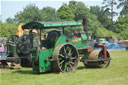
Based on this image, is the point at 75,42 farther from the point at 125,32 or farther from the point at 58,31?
the point at 125,32

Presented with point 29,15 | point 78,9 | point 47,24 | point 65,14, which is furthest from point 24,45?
point 78,9

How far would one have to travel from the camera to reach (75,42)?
10992 mm

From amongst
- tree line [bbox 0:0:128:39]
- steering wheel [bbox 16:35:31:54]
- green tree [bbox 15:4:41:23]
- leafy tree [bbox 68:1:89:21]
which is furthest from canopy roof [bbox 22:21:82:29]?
leafy tree [bbox 68:1:89:21]

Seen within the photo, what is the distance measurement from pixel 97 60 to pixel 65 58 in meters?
1.86

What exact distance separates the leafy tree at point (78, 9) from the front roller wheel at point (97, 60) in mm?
49237

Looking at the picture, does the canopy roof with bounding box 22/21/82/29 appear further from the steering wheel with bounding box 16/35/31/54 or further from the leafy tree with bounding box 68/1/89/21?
the leafy tree with bounding box 68/1/89/21

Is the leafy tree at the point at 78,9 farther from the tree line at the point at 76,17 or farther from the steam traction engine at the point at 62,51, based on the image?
the steam traction engine at the point at 62,51

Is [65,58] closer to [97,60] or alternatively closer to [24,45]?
[97,60]

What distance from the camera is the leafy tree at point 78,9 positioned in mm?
60906

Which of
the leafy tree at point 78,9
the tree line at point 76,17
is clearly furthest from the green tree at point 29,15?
the leafy tree at point 78,9

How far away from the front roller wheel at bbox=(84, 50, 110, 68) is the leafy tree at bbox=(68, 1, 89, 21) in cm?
4924

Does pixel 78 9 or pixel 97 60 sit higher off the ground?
pixel 78 9

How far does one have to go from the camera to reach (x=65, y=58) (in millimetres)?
10039

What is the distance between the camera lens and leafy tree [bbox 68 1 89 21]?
200 ft
